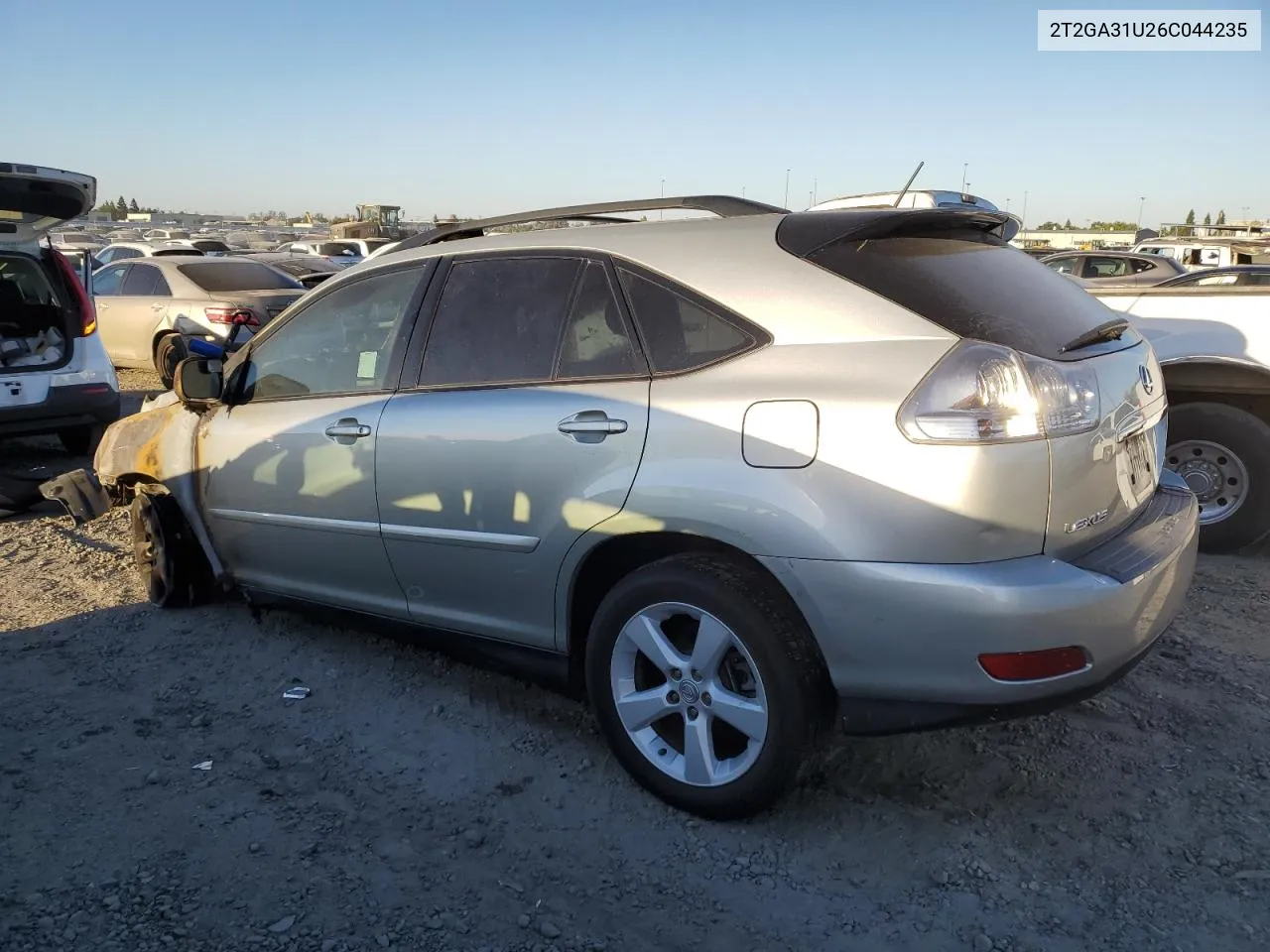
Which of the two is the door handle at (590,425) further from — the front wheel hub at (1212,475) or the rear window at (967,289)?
the front wheel hub at (1212,475)

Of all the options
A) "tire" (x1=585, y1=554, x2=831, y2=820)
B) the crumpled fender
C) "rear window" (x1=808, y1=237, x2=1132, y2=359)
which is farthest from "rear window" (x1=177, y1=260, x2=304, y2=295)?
"rear window" (x1=808, y1=237, x2=1132, y2=359)

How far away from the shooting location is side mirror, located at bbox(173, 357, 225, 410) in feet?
13.6

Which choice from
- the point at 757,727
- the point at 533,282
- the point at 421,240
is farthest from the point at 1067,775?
the point at 421,240

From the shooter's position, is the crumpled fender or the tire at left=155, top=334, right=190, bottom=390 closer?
the crumpled fender

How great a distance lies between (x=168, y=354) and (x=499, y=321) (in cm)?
902

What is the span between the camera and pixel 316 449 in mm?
3727

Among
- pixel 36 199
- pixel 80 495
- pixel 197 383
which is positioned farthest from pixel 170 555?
pixel 36 199

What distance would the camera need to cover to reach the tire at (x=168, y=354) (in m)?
10.8

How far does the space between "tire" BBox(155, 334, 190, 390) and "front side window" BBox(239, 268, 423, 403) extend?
23.3ft

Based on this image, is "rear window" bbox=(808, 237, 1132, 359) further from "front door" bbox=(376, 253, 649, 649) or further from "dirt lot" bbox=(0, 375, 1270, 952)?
"dirt lot" bbox=(0, 375, 1270, 952)

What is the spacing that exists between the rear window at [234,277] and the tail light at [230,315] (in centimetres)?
37

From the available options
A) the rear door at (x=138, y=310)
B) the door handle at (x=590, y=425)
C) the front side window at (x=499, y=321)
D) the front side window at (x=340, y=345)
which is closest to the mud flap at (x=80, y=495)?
the front side window at (x=340, y=345)

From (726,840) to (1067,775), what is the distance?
1127mm

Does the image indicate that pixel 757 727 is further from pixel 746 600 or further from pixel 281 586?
pixel 281 586
